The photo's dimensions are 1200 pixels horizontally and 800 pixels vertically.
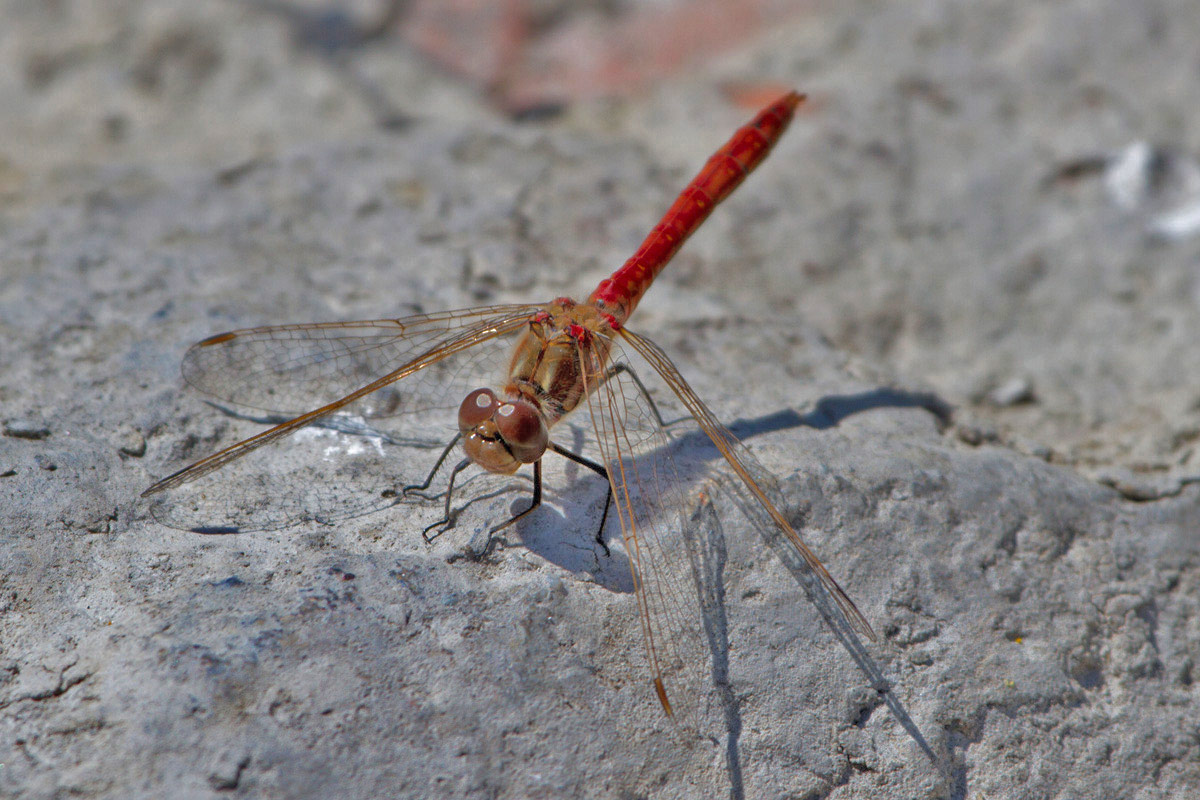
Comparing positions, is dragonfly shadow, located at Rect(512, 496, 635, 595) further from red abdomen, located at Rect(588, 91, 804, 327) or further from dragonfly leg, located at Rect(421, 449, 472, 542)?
red abdomen, located at Rect(588, 91, 804, 327)

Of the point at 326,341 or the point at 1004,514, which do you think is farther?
the point at 326,341

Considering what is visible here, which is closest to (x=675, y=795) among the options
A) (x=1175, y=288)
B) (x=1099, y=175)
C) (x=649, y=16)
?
(x=1175, y=288)

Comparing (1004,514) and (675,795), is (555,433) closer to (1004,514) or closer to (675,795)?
(675,795)

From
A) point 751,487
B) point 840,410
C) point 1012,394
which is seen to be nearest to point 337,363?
point 751,487

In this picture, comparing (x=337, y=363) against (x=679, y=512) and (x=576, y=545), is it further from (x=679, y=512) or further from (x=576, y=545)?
(x=679, y=512)

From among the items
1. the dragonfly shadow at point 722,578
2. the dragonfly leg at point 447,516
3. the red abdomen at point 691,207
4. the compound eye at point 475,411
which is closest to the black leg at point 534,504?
the dragonfly leg at point 447,516

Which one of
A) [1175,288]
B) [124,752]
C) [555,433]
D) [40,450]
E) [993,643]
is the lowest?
[40,450]

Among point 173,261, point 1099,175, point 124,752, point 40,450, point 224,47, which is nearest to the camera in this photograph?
point 124,752
